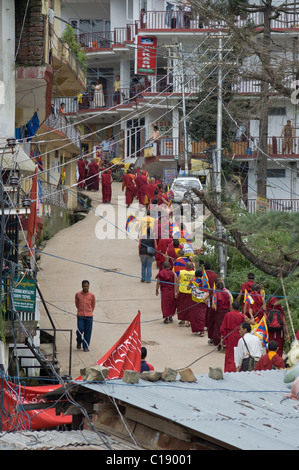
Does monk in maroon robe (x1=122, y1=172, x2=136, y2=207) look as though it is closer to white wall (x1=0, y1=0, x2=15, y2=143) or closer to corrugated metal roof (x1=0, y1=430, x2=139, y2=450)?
white wall (x1=0, y1=0, x2=15, y2=143)

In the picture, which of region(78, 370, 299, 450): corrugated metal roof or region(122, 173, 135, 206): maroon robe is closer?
region(78, 370, 299, 450): corrugated metal roof

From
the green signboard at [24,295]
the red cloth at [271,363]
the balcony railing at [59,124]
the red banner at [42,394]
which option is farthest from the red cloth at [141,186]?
the red cloth at [271,363]

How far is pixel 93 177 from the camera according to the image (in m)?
37.8

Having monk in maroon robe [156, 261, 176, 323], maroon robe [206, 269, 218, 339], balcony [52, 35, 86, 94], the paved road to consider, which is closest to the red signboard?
balcony [52, 35, 86, 94]

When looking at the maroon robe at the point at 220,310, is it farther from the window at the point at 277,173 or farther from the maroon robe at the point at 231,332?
the window at the point at 277,173

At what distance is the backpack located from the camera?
16.0 m

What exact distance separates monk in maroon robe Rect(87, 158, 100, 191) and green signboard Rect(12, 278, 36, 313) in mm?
21308

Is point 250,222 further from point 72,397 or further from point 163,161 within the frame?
point 163,161

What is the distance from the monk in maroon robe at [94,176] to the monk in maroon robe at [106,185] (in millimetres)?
3584

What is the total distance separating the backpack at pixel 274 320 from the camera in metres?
16.0

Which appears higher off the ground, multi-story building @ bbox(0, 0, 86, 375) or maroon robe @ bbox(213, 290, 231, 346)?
multi-story building @ bbox(0, 0, 86, 375)
